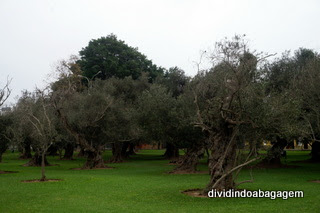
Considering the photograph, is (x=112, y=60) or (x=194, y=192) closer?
(x=194, y=192)

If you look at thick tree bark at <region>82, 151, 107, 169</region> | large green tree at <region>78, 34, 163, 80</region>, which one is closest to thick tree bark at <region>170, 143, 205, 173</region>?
thick tree bark at <region>82, 151, 107, 169</region>

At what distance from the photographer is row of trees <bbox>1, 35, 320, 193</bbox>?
55.6ft

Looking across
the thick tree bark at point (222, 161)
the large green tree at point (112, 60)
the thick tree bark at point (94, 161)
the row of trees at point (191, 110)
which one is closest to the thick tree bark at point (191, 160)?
the row of trees at point (191, 110)

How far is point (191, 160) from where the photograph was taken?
104 ft

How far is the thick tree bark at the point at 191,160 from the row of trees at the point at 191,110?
91mm

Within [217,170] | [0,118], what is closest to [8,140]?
[0,118]

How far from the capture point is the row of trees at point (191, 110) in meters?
16.9

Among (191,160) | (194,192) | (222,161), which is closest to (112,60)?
(191,160)

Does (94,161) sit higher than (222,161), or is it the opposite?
(222,161)

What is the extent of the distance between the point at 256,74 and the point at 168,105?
1151cm

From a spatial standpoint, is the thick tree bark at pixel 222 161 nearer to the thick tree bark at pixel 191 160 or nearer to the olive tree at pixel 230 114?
the olive tree at pixel 230 114

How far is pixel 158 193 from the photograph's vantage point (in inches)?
720

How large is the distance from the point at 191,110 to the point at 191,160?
5.19 meters

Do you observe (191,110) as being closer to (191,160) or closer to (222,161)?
(191,160)
